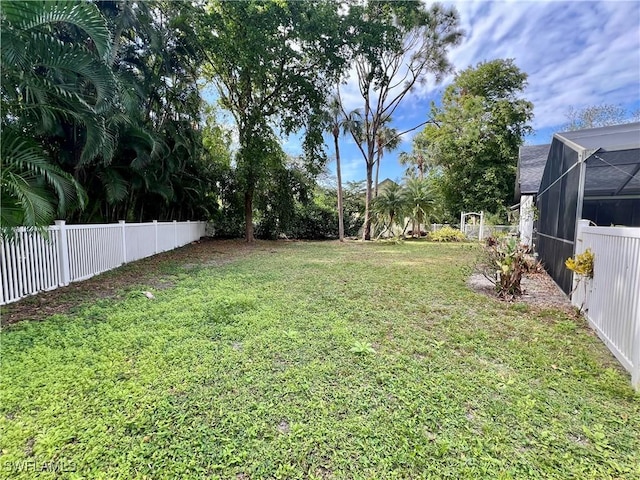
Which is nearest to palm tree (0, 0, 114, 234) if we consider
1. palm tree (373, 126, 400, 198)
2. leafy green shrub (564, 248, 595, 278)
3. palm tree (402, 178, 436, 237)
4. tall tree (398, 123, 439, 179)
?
leafy green shrub (564, 248, 595, 278)

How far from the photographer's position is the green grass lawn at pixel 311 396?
5.19 ft

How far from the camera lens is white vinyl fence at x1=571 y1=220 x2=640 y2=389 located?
238cm

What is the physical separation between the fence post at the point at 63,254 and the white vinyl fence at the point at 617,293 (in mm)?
7141

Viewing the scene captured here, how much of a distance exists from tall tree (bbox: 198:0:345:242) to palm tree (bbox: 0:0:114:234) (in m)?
6.80

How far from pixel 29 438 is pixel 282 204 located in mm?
14227

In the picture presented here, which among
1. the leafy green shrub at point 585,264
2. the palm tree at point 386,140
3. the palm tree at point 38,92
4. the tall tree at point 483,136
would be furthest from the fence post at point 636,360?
the tall tree at point 483,136

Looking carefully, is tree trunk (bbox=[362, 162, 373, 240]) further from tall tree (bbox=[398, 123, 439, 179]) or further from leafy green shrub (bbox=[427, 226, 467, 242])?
tall tree (bbox=[398, 123, 439, 179])

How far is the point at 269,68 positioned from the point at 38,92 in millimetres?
7964

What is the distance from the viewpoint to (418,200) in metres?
15.2

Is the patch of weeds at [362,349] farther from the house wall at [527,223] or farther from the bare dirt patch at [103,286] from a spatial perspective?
the house wall at [527,223]

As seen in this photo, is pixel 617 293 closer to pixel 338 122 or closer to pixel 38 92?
pixel 38 92

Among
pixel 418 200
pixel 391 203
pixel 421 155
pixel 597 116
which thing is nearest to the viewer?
pixel 391 203

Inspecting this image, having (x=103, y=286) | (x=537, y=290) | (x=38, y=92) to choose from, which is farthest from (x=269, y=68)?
(x=537, y=290)

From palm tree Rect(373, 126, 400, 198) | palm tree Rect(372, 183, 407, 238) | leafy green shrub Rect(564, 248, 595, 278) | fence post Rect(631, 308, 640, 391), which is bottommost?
fence post Rect(631, 308, 640, 391)
